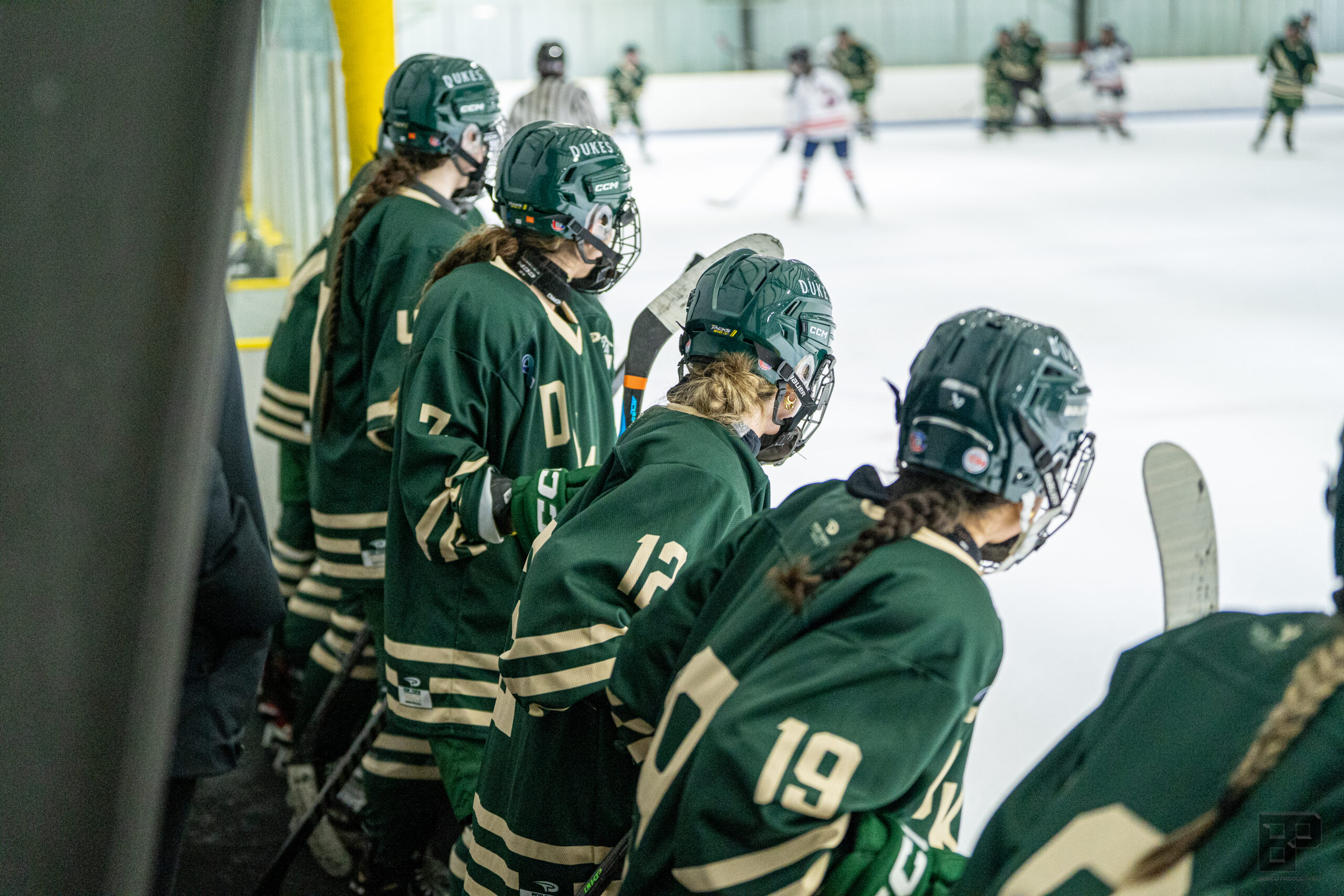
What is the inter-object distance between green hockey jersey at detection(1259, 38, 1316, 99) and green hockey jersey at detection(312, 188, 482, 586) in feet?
40.1

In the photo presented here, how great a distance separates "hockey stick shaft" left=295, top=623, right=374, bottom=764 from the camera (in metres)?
2.67

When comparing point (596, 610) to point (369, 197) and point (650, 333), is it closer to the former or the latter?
point (650, 333)

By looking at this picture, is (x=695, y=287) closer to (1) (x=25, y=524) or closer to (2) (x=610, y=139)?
(2) (x=610, y=139)

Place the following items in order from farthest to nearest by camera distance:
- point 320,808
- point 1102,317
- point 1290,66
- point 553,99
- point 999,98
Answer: point 999,98, point 1290,66, point 1102,317, point 553,99, point 320,808

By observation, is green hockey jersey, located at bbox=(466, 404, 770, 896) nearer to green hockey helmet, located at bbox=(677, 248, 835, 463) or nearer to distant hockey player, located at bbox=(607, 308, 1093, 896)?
green hockey helmet, located at bbox=(677, 248, 835, 463)

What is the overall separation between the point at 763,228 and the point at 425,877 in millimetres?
6551

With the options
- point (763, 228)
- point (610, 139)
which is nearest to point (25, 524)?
point (610, 139)

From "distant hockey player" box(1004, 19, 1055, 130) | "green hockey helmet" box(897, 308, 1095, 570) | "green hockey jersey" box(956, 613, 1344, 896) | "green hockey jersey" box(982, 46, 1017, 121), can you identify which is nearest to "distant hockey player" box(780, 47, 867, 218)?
"green hockey jersey" box(982, 46, 1017, 121)

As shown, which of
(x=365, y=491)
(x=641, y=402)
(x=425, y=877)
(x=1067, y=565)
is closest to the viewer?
(x=641, y=402)

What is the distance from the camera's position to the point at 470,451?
74.1 inches

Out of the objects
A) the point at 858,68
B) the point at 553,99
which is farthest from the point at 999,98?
the point at 553,99

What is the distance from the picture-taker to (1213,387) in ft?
15.7

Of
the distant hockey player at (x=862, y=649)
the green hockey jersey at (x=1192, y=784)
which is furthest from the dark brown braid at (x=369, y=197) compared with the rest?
the green hockey jersey at (x=1192, y=784)

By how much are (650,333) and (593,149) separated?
0.29 meters
